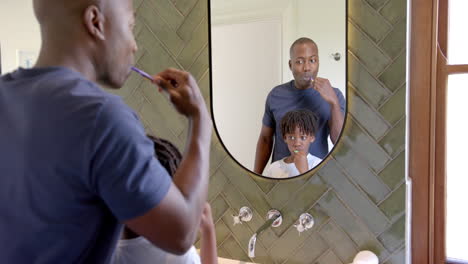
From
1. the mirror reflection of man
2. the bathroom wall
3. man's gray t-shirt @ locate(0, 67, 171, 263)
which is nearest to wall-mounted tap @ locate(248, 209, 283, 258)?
the mirror reflection of man

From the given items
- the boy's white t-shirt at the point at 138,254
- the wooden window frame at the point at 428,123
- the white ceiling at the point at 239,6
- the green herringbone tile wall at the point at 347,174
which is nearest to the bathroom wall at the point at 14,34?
the green herringbone tile wall at the point at 347,174

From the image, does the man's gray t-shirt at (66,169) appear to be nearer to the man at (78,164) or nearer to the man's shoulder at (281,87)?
the man at (78,164)

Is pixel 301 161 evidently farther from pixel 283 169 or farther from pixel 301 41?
pixel 301 41

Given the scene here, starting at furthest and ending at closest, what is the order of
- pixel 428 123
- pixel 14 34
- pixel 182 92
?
pixel 14 34 → pixel 428 123 → pixel 182 92

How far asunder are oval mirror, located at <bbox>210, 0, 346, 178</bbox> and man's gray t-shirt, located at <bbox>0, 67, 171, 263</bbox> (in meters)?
0.78

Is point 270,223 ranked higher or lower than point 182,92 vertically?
lower

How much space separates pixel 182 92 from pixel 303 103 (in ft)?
2.15

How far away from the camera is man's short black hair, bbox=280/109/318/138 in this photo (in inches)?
48.2

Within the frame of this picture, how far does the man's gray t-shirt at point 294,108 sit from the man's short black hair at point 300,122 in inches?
0.4

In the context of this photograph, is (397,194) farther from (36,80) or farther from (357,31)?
(36,80)

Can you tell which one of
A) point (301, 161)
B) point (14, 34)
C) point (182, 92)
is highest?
Answer: point (14, 34)

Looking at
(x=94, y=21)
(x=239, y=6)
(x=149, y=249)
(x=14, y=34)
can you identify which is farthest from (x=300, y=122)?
(x=14, y=34)

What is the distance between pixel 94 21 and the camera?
1.89ft

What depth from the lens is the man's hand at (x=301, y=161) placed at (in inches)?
48.5
